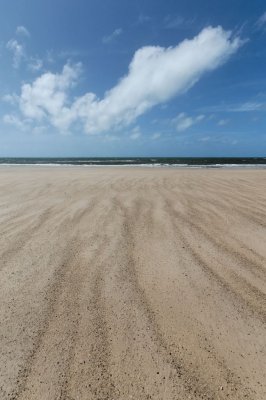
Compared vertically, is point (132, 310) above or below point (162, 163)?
above

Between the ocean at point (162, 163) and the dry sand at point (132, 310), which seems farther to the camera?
the ocean at point (162, 163)

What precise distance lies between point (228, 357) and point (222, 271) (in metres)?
1.40

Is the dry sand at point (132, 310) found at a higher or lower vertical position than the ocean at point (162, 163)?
→ higher

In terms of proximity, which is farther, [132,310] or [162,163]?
[162,163]

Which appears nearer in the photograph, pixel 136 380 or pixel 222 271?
pixel 136 380

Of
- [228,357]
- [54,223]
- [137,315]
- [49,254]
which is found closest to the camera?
[228,357]

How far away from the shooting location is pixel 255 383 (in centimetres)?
183

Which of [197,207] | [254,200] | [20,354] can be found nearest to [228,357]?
[20,354]

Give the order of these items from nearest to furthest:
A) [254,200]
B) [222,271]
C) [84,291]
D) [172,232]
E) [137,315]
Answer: [137,315] < [84,291] < [222,271] < [172,232] < [254,200]

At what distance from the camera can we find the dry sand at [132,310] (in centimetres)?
184

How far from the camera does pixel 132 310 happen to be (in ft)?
8.44

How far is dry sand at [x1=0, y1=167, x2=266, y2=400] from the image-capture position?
184cm

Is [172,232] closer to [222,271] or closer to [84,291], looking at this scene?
[222,271]

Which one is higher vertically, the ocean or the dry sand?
the dry sand
